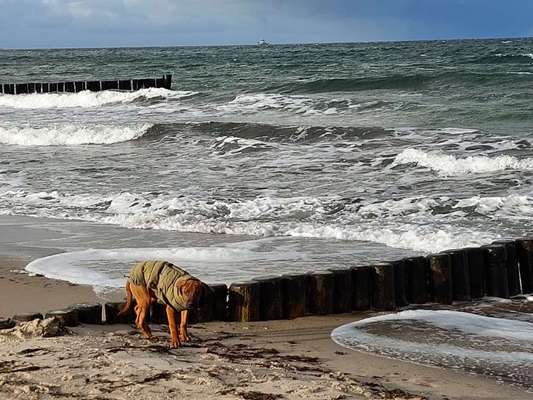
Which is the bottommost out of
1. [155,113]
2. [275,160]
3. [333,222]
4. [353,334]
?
[353,334]

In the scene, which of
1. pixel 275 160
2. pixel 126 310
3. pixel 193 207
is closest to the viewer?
pixel 126 310

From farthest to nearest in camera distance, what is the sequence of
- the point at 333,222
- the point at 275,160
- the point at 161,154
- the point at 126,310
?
the point at 161,154
the point at 275,160
the point at 333,222
the point at 126,310

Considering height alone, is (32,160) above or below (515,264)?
above

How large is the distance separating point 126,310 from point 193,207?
22.8 ft

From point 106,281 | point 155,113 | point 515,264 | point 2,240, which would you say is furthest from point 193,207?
point 155,113

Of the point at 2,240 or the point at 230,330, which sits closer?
the point at 230,330

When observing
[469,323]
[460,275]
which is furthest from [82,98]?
[469,323]

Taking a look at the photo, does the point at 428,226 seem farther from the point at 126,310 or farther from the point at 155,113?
the point at 155,113

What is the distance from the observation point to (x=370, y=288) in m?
8.35

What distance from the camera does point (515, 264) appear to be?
30.3ft

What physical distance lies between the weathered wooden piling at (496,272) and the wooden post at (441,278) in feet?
1.74

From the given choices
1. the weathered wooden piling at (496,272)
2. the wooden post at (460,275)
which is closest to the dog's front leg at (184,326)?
the wooden post at (460,275)

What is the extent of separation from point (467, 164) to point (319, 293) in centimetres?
1069

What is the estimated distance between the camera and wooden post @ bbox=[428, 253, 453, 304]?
8750 mm
